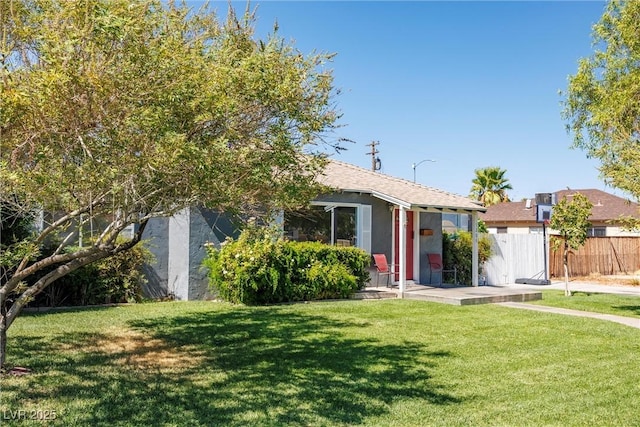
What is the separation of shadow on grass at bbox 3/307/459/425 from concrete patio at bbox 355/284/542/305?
4916 mm

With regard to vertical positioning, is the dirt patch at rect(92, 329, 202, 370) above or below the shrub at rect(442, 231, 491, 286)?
below

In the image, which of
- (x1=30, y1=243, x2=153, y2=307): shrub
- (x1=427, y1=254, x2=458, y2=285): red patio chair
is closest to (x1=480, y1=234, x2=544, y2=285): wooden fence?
(x1=427, y1=254, x2=458, y2=285): red patio chair

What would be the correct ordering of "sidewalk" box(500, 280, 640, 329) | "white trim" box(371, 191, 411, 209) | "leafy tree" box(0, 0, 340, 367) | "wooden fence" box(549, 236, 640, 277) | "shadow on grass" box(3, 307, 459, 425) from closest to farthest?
"leafy tree" box(0, 0, 340, 367), "shadow on grass" box(3, 307, 459, 425), "sidewalk" box(500, 280, 640, 329), "white trim" box(371, 191, 411, 209), "wooden fence" box(549, 236, 640, 277)

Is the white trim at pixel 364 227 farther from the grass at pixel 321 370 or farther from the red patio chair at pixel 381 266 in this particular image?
the grass at pixel 321 370

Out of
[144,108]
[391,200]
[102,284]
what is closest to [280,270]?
[391,200]

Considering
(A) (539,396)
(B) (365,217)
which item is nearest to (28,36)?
(A) (539,396)

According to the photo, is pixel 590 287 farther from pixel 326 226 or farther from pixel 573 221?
pixel 326 226

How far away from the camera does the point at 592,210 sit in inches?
1324

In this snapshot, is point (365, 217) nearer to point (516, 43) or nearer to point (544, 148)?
point (516, 43)

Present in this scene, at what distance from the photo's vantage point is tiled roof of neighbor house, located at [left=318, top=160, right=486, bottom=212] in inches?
624

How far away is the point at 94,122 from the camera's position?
5.32 m

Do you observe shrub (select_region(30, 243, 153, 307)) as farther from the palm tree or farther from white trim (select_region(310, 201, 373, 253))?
the palm tree

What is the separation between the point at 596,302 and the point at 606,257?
1157cm

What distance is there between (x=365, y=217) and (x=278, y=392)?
35.1 feet
